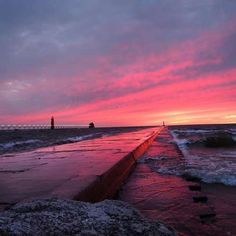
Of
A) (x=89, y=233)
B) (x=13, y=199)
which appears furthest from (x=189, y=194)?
(x=89, y=233)

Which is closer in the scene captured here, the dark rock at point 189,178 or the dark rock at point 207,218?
the dark rock at point 207,218

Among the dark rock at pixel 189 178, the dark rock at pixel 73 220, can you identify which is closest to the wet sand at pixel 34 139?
the dark rock at pixel 189 178

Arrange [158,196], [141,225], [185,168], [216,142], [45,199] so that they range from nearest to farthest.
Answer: [141,225] → [45,199] → [158,196] → [185,168] → [216,142]

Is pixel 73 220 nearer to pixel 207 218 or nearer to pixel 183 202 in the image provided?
pixel 207 218

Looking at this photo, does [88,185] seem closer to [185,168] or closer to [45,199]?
[45,199]

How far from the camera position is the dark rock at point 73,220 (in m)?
1.83

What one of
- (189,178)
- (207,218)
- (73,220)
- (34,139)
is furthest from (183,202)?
(34,139)

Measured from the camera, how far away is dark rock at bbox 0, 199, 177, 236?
1.83 meters

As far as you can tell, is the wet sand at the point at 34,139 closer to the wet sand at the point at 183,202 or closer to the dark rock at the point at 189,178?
the dark rock at the point at 189,178

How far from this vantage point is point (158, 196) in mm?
3830

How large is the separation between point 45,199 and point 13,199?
22.6 inches

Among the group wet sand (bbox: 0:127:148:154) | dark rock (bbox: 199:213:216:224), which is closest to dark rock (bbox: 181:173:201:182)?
dark rock (bbox: 199:213:216:224)

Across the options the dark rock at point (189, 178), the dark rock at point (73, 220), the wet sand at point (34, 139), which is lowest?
the dark rock at point (189, 178)

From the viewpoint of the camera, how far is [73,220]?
6.44ft
